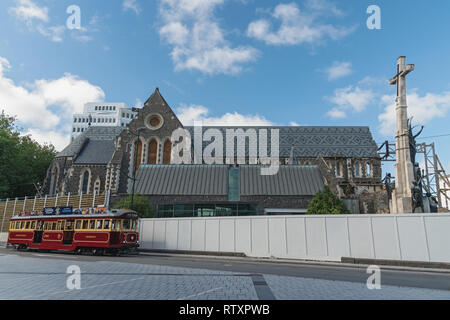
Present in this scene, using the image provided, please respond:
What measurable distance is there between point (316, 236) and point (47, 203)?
35521 mm

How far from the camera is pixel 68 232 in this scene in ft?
76.5

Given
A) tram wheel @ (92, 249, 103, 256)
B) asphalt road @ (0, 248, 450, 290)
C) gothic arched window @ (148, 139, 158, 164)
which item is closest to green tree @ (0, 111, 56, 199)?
gothic arched window @ (148, 139, 158, 164)

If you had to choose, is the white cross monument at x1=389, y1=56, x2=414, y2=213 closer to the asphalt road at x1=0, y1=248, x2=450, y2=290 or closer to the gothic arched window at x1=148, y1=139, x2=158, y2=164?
the asphalt road at x1=0, y1=248, x2=450, y2=290

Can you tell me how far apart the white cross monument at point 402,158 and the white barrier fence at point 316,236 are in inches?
186

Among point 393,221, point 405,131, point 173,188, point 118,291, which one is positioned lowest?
point 118,291

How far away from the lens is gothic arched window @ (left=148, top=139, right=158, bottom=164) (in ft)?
151

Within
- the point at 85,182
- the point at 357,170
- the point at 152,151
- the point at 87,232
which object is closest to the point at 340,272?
the point at 87,232

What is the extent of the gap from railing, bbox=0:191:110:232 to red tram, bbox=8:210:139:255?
7.48 metres

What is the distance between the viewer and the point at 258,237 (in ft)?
70.1

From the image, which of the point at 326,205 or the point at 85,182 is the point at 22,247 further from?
the point at 326,205

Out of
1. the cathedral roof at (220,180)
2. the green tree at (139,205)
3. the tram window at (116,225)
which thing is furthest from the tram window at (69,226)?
the cathedral roof at (220,180)

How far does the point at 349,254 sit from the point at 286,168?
18.8m
